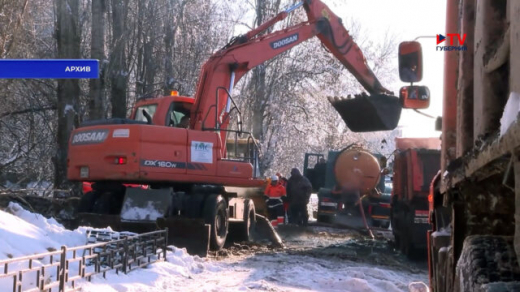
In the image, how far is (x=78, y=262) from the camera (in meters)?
7.41

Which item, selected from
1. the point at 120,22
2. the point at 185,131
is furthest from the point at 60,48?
the point at 185,131

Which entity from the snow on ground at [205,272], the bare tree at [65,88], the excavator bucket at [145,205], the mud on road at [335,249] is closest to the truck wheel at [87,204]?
the excavator bucket at [145,205]

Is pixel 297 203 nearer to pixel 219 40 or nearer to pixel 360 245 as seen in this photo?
pixel 360 245

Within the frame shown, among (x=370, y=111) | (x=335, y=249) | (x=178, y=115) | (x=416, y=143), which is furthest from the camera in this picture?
(x=416, y=143)

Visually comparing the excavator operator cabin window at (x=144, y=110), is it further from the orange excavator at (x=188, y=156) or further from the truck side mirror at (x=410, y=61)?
the truck side mirror at (x=410, y=61)

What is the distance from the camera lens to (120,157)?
11.8 meters

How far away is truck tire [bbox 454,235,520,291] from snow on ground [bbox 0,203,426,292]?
3.92m

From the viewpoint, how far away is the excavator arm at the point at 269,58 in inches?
529

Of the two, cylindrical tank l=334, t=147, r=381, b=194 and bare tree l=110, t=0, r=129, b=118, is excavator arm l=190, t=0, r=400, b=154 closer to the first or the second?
cylindrical tank l=334, t=147, r=381, b=194

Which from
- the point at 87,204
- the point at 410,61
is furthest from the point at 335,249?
the point at 410,61

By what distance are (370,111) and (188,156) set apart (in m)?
3.78

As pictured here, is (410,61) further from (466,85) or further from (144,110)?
(144,110)

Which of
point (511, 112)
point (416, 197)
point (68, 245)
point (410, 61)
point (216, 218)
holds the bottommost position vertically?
point (68, 245)

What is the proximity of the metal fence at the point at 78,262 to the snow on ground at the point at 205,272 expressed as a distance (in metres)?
0.13
